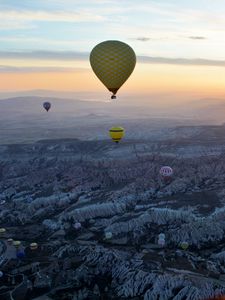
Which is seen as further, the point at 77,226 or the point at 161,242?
the point at 77,226

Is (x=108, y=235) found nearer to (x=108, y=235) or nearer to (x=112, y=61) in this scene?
(x=108, y=235)

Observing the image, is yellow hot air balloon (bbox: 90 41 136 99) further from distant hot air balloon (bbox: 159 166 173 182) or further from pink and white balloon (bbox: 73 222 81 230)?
distant hot air balloon (bbox: 159 166 173 182)

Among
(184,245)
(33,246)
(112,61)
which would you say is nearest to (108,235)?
(33,246)

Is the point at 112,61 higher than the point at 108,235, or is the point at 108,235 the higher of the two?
the point at 112,61

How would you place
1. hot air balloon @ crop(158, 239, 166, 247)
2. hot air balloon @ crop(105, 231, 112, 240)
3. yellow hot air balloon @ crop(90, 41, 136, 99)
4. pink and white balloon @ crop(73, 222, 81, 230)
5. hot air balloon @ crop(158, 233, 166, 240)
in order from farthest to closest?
pink and white balloon @ crop(73, 222, 81, 230) < hot air balloon @ crop(105, 231, 112, 240) < hot air balloon @ crop(158, 233, 166, 240) < hot air balloon @ crop(158, 239, 166, 247) < yellow hot air balloon @ crop(90, 41, 136, 99)

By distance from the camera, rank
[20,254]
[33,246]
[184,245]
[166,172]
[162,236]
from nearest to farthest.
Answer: [184,245] → [20,254] → [162,236] → [33,246] → [166,172]

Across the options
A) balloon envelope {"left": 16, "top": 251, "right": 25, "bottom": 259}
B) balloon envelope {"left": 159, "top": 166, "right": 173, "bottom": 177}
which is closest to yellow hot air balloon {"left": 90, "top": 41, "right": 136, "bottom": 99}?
balloon envelope {"left": 16, "top": 251, "right": 25, "bottom": 259}

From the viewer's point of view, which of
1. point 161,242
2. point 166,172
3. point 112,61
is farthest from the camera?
point 166,172

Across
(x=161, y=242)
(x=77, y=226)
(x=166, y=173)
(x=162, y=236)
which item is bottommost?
(x=77, y=226)

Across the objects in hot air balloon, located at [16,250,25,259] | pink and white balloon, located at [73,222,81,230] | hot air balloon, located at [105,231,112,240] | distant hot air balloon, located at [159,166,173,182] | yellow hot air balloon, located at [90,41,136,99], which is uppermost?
yellow hot air balloon, located at [90,41,136,99]
